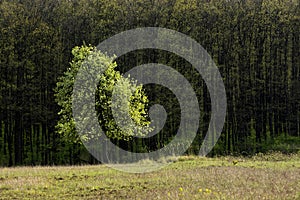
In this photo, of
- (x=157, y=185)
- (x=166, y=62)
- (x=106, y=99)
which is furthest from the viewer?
(x=166, y=62)

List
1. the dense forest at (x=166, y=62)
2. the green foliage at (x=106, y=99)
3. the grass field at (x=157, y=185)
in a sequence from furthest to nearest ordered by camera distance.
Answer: the dense forest at (x=166, y=62) < the green foliage at (x=106, y=99) < the grass field at (x=157, y=185)

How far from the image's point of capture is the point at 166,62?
2062 inches

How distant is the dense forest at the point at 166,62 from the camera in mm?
48812

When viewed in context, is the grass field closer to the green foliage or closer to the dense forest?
the green foliage

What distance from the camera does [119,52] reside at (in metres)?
52.4

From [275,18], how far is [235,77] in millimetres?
8972

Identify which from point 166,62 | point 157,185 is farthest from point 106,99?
point 166,62

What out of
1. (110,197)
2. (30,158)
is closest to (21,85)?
(30,158)

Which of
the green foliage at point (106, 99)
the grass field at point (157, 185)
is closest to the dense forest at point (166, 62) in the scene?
the green foliage at point (106, 99)

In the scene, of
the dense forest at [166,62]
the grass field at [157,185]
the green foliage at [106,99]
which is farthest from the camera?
the dense forest at [166,62]

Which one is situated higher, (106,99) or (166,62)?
(166,62)

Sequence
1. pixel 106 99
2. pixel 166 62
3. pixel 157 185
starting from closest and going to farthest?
1. pixel 157 185
2. pixel 106 99
3. pixel 166 62

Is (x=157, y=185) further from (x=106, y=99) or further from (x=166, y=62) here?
(x=166, y=62)

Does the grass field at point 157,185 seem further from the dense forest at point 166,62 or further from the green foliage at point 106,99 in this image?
the dense forest at point 166,62
